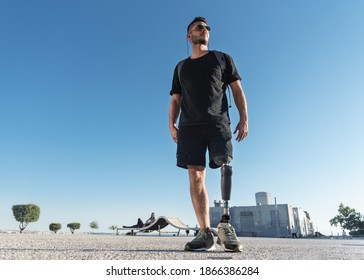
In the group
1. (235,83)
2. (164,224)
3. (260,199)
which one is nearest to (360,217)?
(260,199)

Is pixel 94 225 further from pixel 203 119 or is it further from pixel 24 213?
pixel 203 119

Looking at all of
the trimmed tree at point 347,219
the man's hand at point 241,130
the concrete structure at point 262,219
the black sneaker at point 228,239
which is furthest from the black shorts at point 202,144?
the trimmed tree at point 347,219

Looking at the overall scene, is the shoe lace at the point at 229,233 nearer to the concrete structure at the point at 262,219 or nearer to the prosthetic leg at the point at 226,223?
the prosthetic leg at the point at 226,223

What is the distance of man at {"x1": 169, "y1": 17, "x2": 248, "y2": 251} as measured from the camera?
A: 3.01m

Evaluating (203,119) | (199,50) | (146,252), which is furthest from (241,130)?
(146,252)

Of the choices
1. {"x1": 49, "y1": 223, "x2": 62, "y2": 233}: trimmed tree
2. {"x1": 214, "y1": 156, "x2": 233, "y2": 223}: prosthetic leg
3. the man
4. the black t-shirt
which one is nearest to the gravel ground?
the man

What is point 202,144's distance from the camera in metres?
3.16

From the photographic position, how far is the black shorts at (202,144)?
3.02m

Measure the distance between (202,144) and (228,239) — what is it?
1.01 m

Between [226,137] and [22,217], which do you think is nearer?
[226,137]

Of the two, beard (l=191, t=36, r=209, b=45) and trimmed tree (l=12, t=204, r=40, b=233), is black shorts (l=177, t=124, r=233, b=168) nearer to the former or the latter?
beard (l=191, t=36, r=209, b=45)
